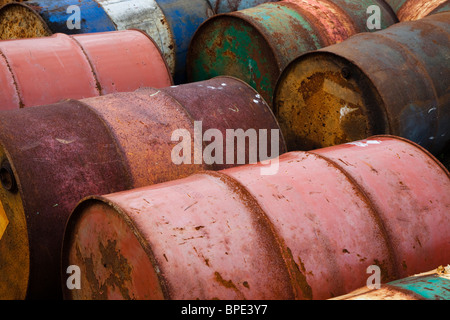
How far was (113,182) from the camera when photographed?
246cm

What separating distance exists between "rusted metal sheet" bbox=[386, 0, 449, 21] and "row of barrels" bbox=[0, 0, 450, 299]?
565mm

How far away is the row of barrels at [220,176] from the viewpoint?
70.7 inches

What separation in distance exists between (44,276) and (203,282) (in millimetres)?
942

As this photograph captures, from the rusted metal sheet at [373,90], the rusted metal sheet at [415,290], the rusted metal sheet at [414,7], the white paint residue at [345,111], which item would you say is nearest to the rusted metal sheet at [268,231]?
the rusted metal sheet at [415,290]

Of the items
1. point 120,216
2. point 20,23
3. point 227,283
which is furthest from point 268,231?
point 20,23

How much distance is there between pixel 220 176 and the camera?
2086 mm

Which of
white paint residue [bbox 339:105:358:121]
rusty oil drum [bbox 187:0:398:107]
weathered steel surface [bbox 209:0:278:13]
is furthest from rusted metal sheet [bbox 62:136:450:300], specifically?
weathered steel surface [bbox 209:0:278:13]

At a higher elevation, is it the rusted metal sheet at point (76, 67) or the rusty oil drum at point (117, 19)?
the rusty oil drum at point (117, 19)

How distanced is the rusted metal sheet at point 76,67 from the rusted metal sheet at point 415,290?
232cm

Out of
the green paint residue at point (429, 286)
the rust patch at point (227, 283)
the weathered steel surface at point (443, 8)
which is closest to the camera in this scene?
the green paint residue at point (429, 286)

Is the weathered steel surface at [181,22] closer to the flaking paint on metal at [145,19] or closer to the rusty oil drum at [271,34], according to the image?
the flaking paint on metal at [145,19]

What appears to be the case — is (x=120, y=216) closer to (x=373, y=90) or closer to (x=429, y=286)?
(x=429, y=286)

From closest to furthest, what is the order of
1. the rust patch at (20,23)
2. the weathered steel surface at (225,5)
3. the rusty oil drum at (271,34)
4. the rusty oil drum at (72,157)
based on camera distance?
the rusty oil drum at (72,157) < the rusty oil drum at (271,34) < the rust patch at (20,23) < the weathered steel surface at (225,5)
